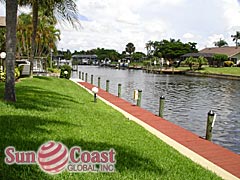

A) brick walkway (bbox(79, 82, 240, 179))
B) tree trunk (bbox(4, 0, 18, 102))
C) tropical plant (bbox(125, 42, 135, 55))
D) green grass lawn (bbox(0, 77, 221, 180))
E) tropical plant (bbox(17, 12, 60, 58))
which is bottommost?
brick walkway (bbox(79, 82, 240, 179))

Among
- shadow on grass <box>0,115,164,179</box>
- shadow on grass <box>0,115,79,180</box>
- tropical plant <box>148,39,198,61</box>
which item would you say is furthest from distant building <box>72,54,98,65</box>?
shadow on grass <box>0,115,164,179</box>

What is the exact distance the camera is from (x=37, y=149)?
634 centimetres

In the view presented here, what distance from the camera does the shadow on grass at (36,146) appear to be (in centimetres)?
A: 529

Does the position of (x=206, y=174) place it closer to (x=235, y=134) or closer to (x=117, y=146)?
(x=117, y=146)

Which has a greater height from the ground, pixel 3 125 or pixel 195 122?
pixel 3 125

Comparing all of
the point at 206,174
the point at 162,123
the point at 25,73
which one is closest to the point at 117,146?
the point at 206,174

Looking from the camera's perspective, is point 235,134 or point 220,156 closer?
point 220,156

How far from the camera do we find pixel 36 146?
6484 mm

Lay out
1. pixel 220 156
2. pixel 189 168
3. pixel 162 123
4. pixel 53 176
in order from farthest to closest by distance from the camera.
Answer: pixel 162 123, pixel 220 156, pixel 189 168, pixel 53 176

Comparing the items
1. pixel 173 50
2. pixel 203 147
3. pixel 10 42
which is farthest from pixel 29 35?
pixel 173 50

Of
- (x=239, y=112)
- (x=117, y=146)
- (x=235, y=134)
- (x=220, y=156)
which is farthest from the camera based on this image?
(x=239, y=112)

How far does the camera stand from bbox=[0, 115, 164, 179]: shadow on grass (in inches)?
208

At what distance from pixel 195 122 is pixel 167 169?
1125cm

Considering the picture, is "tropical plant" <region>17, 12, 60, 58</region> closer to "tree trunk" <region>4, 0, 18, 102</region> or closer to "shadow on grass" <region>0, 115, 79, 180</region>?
"tree trunk" <region>4, 0, 18, 102</region>
